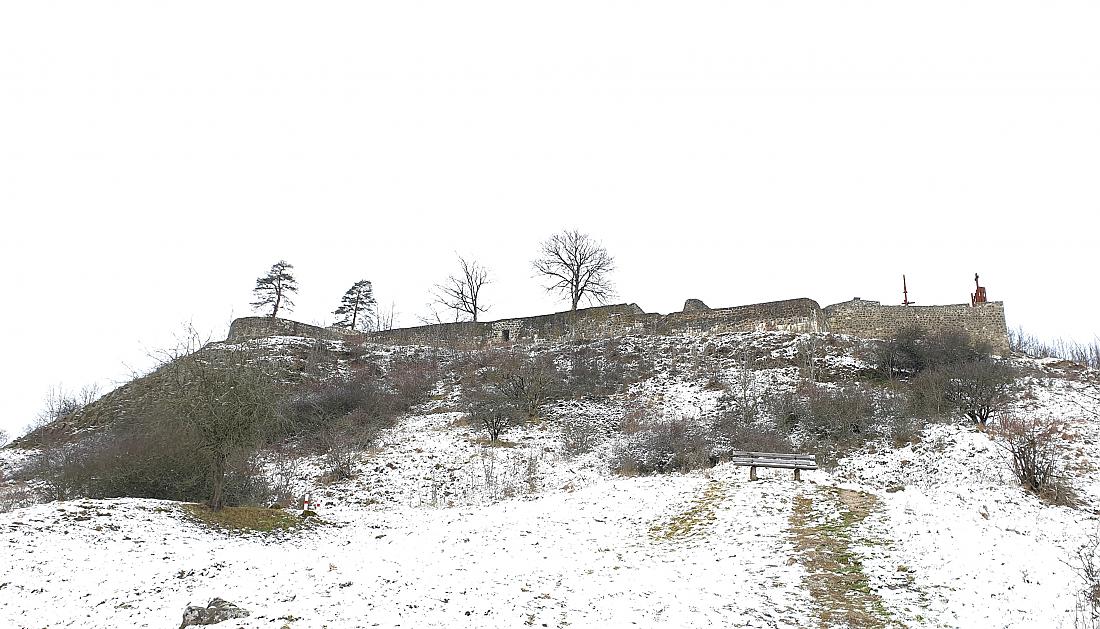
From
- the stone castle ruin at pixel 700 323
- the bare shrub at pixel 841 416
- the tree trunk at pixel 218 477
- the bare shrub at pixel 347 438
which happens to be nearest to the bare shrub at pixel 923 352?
the stone castle ruin at pixel 700 323

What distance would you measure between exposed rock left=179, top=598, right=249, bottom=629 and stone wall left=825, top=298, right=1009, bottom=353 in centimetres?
2959

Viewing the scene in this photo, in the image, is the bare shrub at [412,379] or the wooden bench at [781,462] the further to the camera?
the bare shrub at [412,379]

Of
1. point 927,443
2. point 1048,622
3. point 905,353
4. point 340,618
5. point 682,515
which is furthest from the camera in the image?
point 905,353

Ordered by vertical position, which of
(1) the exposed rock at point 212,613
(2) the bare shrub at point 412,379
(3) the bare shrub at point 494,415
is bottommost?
(1) the exposed rock at point 212,613

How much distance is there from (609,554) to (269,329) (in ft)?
101

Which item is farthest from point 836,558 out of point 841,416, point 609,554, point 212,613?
point 841,416

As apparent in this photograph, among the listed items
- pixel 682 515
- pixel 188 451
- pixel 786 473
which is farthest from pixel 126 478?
pixel 786 473

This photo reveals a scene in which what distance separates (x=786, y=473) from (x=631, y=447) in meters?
6.52

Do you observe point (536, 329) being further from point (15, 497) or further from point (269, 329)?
point (15, 497)

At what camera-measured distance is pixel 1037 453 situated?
53.5ft

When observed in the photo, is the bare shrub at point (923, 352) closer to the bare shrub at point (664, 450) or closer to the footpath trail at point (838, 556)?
the bare shrub at point (664, 450)

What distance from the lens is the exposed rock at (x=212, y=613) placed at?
24.6 feet

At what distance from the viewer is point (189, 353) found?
50.1 feet

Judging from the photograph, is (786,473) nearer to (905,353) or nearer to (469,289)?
(905,353)
